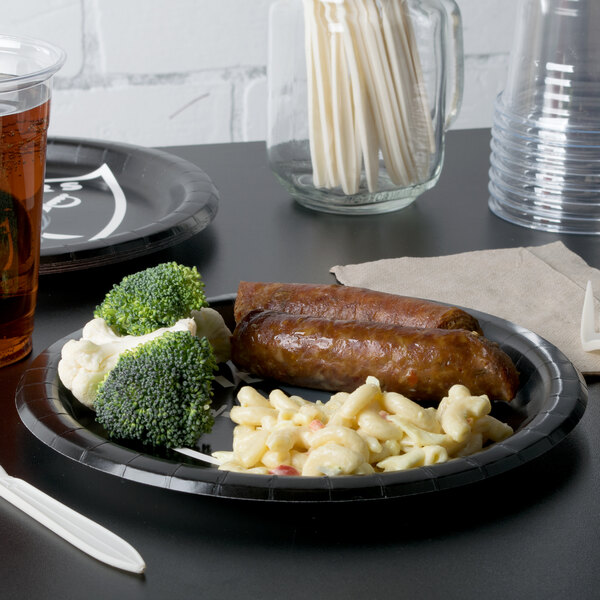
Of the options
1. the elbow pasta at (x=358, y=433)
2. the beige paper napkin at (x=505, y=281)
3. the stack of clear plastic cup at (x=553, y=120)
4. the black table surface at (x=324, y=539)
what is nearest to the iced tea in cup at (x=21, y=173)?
the black table surface at (x=324, y=539)

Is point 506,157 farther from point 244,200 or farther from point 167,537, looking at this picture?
point 167,537

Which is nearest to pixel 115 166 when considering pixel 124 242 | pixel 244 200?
pixel 244 200

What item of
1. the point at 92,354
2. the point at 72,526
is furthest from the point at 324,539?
the point at 92,354

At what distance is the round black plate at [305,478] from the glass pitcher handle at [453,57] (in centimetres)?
69

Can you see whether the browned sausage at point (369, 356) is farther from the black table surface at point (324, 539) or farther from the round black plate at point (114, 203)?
the round black plate at point (114, 203)

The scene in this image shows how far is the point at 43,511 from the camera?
100 cm

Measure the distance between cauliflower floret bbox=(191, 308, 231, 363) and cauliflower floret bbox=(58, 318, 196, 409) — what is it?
71 mm

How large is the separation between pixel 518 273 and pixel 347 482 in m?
0.85

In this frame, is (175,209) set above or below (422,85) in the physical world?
below

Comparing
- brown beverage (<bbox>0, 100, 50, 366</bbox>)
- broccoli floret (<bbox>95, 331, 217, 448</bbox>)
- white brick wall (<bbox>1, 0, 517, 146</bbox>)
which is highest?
brown beverage (<bbox>0, 100, 50, 366</bbox>)

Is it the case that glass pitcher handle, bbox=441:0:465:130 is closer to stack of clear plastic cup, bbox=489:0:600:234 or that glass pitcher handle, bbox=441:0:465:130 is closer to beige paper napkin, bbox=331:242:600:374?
stack of clear plastic cup, bbox=489:0:600:234

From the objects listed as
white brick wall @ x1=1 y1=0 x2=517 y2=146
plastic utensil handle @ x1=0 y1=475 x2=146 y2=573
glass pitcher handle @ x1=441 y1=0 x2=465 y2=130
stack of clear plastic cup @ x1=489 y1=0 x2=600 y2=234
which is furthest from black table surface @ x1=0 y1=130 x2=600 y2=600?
white brick wall @ x1=1 y1=0 x2=517 y2=146

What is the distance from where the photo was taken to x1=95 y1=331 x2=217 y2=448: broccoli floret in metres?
1.11

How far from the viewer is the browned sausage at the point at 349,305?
130 cm
